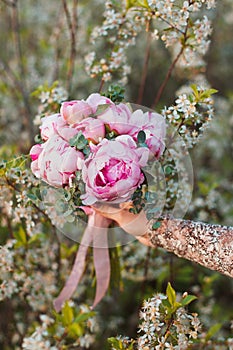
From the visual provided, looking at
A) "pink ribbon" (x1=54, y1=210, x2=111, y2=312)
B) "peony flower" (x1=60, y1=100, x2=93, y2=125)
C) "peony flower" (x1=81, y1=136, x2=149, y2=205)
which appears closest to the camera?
"peony flower" (x1=81, y1=136, x2=149, y2=205)

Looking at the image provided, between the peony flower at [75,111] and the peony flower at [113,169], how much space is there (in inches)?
3.9

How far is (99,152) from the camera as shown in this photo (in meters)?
0.93

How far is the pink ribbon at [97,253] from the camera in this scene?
1.16m

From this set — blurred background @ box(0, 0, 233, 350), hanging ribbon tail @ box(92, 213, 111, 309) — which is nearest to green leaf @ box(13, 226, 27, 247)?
blurred background @ box(0, 0, 233, 350)

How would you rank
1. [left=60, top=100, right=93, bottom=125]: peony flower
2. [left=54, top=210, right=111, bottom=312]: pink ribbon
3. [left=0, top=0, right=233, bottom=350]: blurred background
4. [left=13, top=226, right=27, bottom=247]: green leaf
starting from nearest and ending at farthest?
[left=60, top=100, right=93, bottom=125]: peony flower
[left=54, top=210, right=111, bottom=312]: pink ribbon
[left=13, top=226, right=27, bottom=247]: green leaf
[left=0, top=0, right=233, bottom=350]: blurred background

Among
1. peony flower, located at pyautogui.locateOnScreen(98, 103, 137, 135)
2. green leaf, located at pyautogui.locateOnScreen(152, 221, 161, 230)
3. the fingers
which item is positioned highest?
peony flower, located at pyautogui.locateOnScreen(98, 103, 137, 135)

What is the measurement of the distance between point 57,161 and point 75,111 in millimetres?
119

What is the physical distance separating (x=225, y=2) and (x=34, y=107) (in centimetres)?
150

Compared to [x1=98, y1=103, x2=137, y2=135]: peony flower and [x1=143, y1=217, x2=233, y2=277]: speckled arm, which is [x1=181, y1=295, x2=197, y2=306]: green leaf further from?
[x1=98, y1=103, x2=137, y2=135]: peony flower

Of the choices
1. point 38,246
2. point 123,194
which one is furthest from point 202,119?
point 38,246

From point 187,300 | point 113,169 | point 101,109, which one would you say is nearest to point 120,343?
point 187,300

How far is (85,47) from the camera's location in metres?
2.49

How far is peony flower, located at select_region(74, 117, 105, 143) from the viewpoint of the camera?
99cm

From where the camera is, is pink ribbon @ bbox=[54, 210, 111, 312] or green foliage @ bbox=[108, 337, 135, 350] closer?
green foliage @ bbox=[108, 337, 135, 350]
